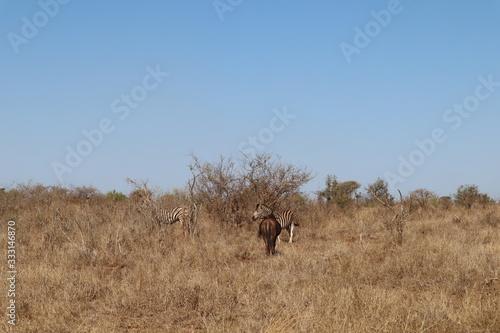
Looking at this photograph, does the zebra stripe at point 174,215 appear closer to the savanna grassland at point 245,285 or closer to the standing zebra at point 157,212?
the standing zebra at point 157,212

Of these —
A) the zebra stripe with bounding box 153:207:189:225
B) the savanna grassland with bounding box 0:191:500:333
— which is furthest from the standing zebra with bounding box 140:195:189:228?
the savanna grassland with bounding box 0:191:500:333

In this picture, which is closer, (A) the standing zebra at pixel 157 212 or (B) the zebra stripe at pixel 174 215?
(A) the standing zebra at pixel 157 212

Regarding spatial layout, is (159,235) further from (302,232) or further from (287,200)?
(287,200)

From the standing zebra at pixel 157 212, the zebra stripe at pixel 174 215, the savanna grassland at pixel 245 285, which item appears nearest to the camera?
the savanna grassland at pixel 245 285

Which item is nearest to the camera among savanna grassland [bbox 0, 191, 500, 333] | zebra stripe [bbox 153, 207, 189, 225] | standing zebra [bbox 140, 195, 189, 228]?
savanna grassland [bbox 0, 191, 500, 333]

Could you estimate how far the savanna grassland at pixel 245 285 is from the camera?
6059mm

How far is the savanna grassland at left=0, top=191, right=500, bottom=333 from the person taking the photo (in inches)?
239

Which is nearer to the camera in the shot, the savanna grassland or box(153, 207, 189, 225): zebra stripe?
the savanna grassland

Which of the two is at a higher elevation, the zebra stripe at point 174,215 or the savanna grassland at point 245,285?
the zebra stripe at point 174,215

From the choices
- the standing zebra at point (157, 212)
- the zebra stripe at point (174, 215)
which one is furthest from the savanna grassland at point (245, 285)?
the zebra stripe at point (174, 215)

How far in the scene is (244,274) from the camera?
351 inches

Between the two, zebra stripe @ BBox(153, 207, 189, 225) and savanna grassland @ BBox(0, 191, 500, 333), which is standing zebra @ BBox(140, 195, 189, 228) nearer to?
zebra stripe @ BBox(153, 207, 189, 225)

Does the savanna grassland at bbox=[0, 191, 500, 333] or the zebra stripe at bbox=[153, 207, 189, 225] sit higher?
the zebra stripe at bbox=[153, 207, 189, 225]

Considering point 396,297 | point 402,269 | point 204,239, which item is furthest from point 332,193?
point 396,297
